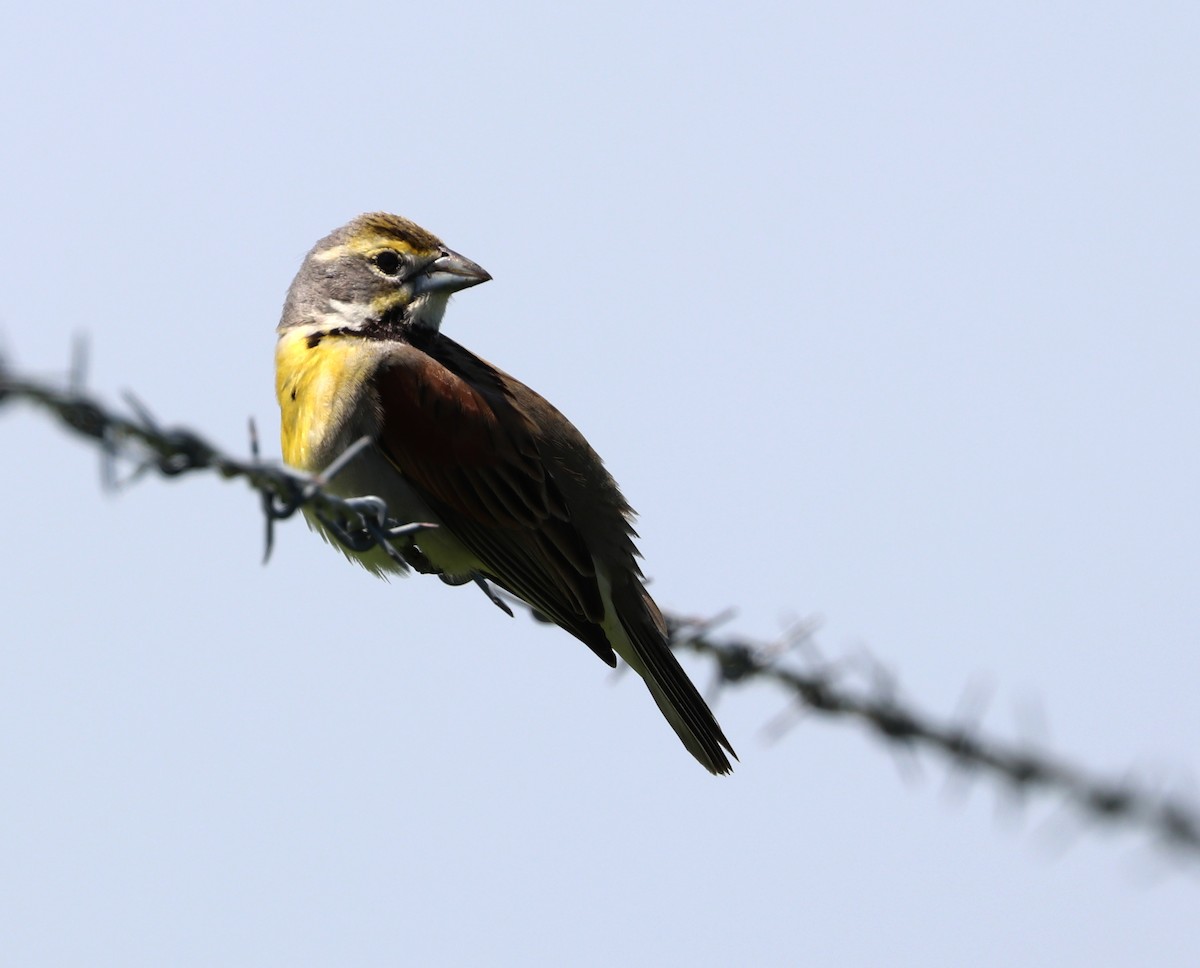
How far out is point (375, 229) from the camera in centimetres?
820

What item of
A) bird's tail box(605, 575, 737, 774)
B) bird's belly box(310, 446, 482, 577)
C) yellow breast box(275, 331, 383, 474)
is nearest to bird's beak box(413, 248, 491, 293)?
yellow breast box(275, 331, 383, 474)

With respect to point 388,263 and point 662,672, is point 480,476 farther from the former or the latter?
point 388,263

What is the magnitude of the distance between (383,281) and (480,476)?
133 centimetres

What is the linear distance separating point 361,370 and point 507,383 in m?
0.84

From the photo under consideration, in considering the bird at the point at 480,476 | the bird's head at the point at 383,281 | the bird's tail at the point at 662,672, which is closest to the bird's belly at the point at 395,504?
the bird at the point at 480,476

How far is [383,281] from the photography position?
804 cm

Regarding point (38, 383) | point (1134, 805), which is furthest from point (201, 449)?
point (1134, 805)

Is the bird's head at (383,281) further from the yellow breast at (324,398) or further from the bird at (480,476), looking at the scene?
the yellow breast at (324,398)

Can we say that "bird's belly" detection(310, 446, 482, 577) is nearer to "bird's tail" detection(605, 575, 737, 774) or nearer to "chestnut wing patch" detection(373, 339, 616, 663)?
"chestnut wing patch" detection(373, 339, 616, 663)

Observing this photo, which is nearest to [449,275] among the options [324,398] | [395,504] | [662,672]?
[324,398]

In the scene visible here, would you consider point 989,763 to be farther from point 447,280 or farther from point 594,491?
point 447,280

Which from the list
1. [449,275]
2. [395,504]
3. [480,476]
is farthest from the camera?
[449,275]

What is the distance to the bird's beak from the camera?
793 centimetres

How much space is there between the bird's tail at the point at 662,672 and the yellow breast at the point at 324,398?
57.6 inches
